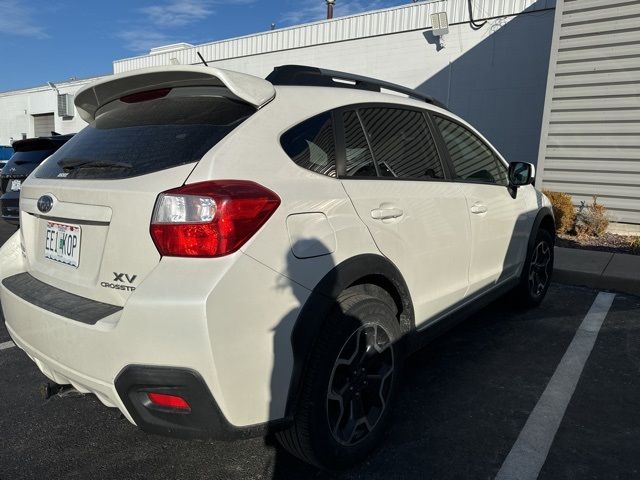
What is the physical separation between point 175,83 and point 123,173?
1.71 ft

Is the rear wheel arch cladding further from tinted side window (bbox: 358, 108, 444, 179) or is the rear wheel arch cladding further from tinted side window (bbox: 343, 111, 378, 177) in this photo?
tinted side window (bbox: 358, 108, 444, 179)

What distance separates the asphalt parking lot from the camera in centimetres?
220

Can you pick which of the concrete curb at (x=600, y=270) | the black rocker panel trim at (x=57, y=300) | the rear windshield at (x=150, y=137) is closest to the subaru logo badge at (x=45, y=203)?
the rear windshield at (x=150, y=137)

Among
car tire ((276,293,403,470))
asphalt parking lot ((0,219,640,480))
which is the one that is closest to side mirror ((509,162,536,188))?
asphalt parking lot ((0,219,640,480))

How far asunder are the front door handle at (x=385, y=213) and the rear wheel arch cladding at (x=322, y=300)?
191mm

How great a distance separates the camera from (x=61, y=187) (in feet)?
6.80

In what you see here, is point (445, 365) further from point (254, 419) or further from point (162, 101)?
point (162, 101)

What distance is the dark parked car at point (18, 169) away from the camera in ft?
19.4

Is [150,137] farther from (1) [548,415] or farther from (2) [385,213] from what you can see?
(1) [548,415]

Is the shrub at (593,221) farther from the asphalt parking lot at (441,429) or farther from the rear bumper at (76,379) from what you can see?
the rear bumper at (76,379)

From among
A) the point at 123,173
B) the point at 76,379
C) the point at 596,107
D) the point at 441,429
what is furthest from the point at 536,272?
the point at 596,107

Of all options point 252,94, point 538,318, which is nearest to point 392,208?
point 252,94

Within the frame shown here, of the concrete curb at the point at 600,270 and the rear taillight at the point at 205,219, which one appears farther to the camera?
the concrete curb at the point at 600,270

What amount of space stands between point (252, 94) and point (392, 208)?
85 cm
